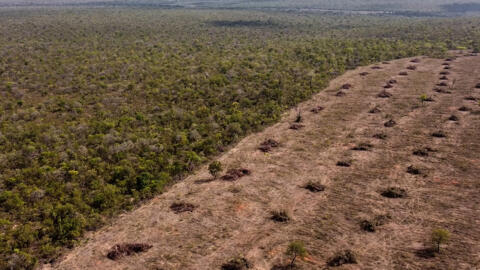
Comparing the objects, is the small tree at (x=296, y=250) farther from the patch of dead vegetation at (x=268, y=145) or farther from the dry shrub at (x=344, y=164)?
the patch of dead vegetation at (x=268, y=145)

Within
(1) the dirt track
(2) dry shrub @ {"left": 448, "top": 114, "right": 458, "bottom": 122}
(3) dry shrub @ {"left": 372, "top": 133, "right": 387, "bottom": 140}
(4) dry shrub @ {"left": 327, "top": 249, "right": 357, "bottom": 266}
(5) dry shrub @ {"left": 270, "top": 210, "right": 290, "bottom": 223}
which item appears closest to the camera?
(4) dry shrub @ {"left": 327, "top": 249, "right": 357, "bottom": 266}

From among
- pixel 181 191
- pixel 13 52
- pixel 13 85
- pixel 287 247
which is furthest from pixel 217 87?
pixel 13 52

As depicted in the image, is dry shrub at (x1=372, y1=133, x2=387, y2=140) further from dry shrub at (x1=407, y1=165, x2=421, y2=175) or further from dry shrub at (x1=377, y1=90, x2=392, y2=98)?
dry shrub at (x1=377, y1=90, x2=392, y2=98)

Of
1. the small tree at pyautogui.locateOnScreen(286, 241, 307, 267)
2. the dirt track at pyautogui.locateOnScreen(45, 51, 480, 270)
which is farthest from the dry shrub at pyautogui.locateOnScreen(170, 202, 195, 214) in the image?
the small tree at pyautogui.locateOnScreen(286, 241, 307, 267)

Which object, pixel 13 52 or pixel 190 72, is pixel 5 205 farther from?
pixel 13 52

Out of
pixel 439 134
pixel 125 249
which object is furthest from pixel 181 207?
pixel 439 134

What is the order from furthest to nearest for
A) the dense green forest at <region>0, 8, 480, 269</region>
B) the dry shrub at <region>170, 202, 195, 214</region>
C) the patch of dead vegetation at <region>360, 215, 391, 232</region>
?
1. the dense green forest at <region>0, 8, 480, 269</region>
2. the dry shrub at <region>170, 202, 195, 214</region>
3. the patch of dead vegetation at <region>360, 215, 391, 232</region>
